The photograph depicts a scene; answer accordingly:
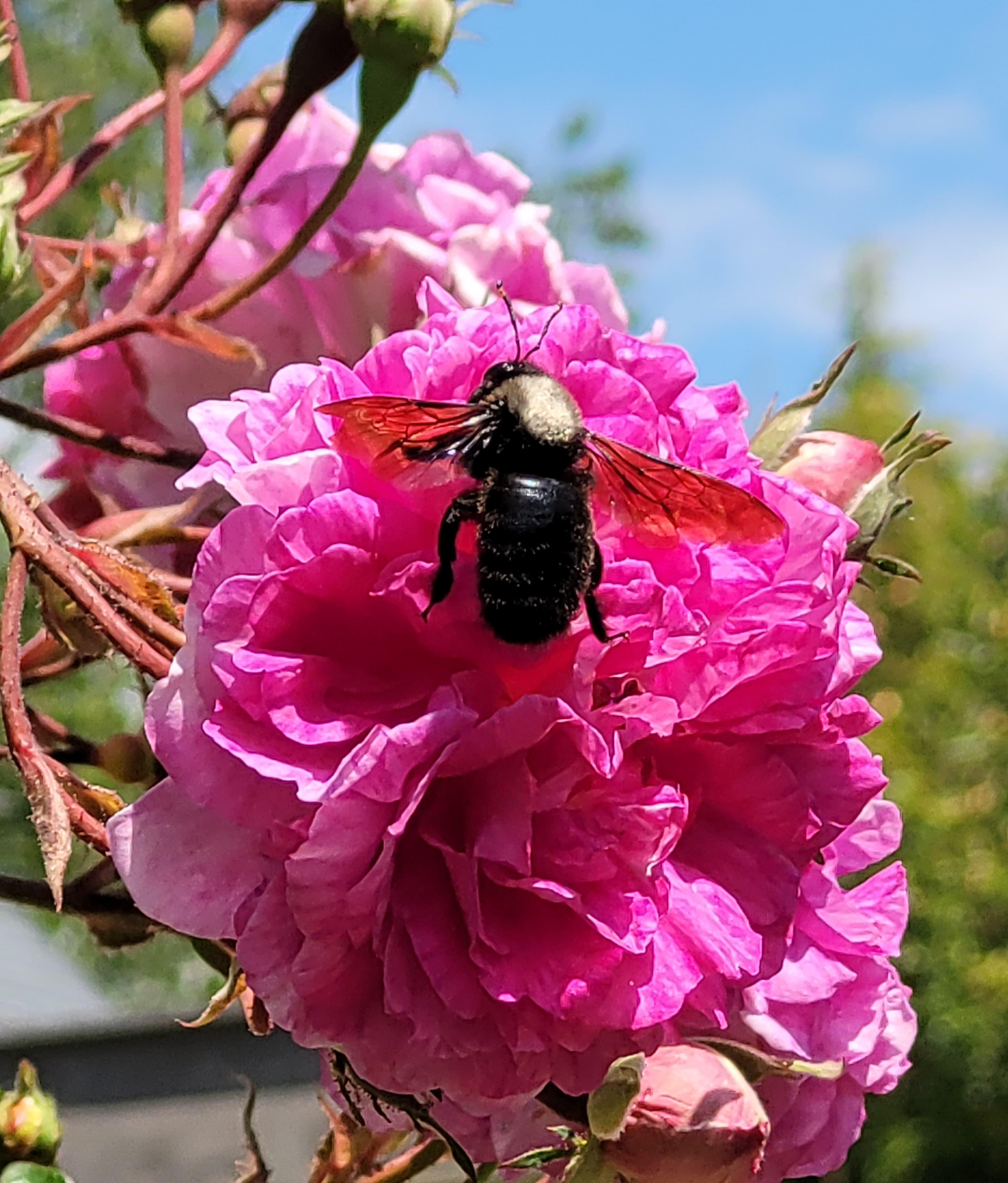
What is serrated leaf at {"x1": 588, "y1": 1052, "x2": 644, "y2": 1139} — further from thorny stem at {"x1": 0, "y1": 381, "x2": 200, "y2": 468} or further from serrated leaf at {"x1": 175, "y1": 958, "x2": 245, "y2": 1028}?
thorny stem at {"x1": 0, "y1": 381, "x2": 200, "y2": 468}

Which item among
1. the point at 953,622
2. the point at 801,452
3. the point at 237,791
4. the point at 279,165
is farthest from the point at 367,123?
the point at 953,622

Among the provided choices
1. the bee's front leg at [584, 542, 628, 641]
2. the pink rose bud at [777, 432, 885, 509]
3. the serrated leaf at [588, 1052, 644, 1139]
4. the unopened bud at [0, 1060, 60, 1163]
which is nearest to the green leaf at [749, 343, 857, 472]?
the pink rose bud at [777, 432, 885, 509]

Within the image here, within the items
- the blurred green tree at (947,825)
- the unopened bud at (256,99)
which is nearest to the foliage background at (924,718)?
the blurred green tree at (947,825)

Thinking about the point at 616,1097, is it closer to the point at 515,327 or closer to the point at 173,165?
the point at 515,327

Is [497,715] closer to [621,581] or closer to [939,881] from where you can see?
[621,581]

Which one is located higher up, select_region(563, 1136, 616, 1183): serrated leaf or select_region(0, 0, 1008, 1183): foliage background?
select_region(563, 1136, 616, 1183): serrated leaf

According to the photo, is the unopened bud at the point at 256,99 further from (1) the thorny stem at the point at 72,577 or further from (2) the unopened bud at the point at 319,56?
(1) the thorny stem at the point at 72,577

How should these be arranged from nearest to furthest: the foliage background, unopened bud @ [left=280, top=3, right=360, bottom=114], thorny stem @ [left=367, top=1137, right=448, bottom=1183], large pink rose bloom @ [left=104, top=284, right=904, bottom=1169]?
large pink rose bloom @ [left=104, top=284, right=904, bottom=1169] → thorny stem @ [left=367, top=1137, right=448, bottom=1183] → unopened bud @ [left=280, top=3, right=360, bottom=114] → the foliage background
